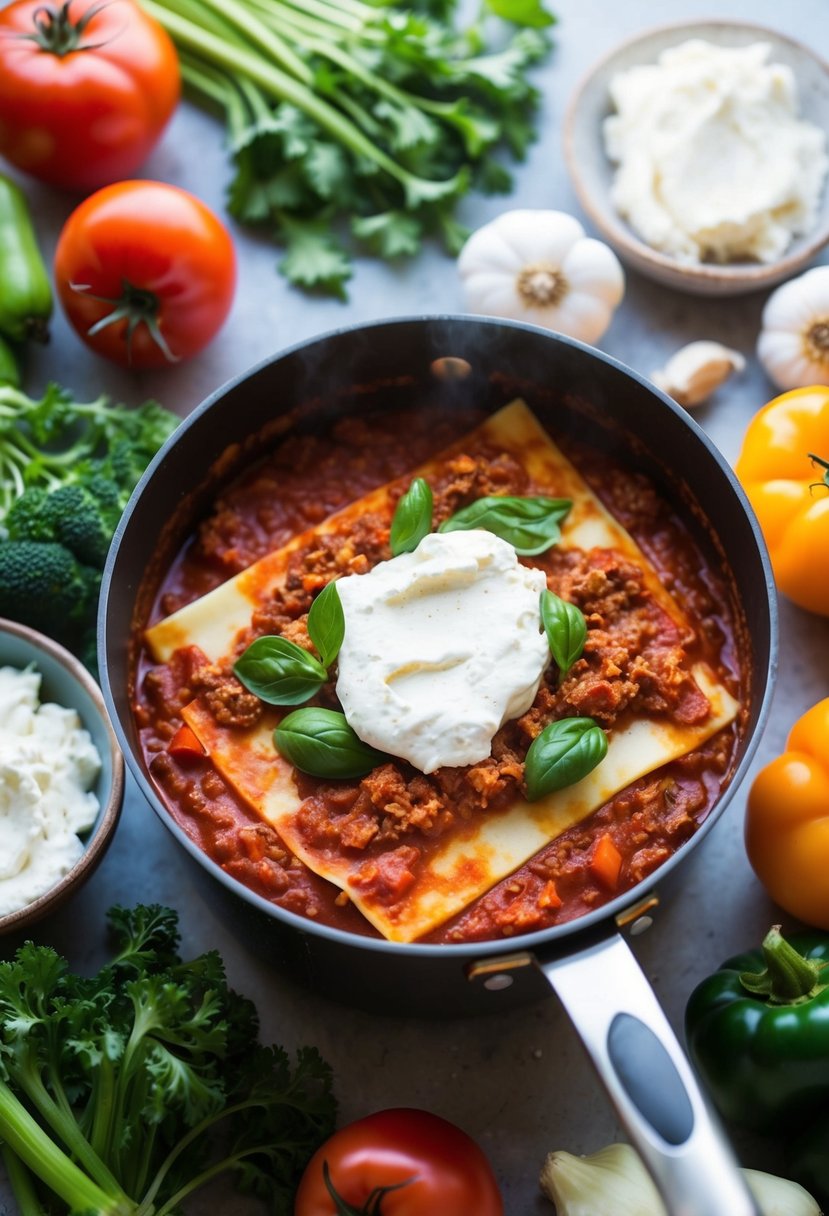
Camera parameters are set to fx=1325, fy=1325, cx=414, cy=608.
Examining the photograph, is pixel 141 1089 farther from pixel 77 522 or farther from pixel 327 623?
pixel 77 522

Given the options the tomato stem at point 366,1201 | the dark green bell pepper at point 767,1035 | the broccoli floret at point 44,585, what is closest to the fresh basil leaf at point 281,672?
the broccoli floret at point 44,585

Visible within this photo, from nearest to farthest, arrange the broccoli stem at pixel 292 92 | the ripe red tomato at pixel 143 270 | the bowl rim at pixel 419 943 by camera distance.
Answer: the bowl rim at pixel 419 943 < the ripe red tomato at pixel 143 270 < the broccoli stem at pixel 292 92

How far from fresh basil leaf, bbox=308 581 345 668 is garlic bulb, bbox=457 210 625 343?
1.25 metres

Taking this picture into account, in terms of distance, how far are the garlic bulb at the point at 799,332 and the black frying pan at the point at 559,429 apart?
620mm

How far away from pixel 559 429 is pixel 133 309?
1263mm

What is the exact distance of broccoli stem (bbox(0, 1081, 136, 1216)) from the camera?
2.87 m

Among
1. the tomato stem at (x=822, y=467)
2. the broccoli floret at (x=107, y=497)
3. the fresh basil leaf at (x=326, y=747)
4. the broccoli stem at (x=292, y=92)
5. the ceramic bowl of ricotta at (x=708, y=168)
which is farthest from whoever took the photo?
the broccoli stem at (x=292, y=92)

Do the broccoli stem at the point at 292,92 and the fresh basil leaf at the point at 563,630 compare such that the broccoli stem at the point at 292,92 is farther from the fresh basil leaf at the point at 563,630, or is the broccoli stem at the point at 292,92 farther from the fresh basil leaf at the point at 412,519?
the fresh basil leaf at the point at 563,630

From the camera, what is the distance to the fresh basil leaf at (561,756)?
305cm

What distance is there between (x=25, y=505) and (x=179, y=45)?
175 cm

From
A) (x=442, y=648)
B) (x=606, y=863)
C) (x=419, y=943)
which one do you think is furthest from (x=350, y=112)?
(x=419, y=943)

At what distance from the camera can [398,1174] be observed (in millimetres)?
2910

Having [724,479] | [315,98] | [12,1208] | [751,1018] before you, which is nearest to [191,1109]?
[12,1208]

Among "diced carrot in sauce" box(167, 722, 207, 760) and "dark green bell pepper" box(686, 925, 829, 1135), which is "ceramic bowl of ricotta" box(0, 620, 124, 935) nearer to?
"diced carrot in sauce" box(167, 722, 207, 760)
